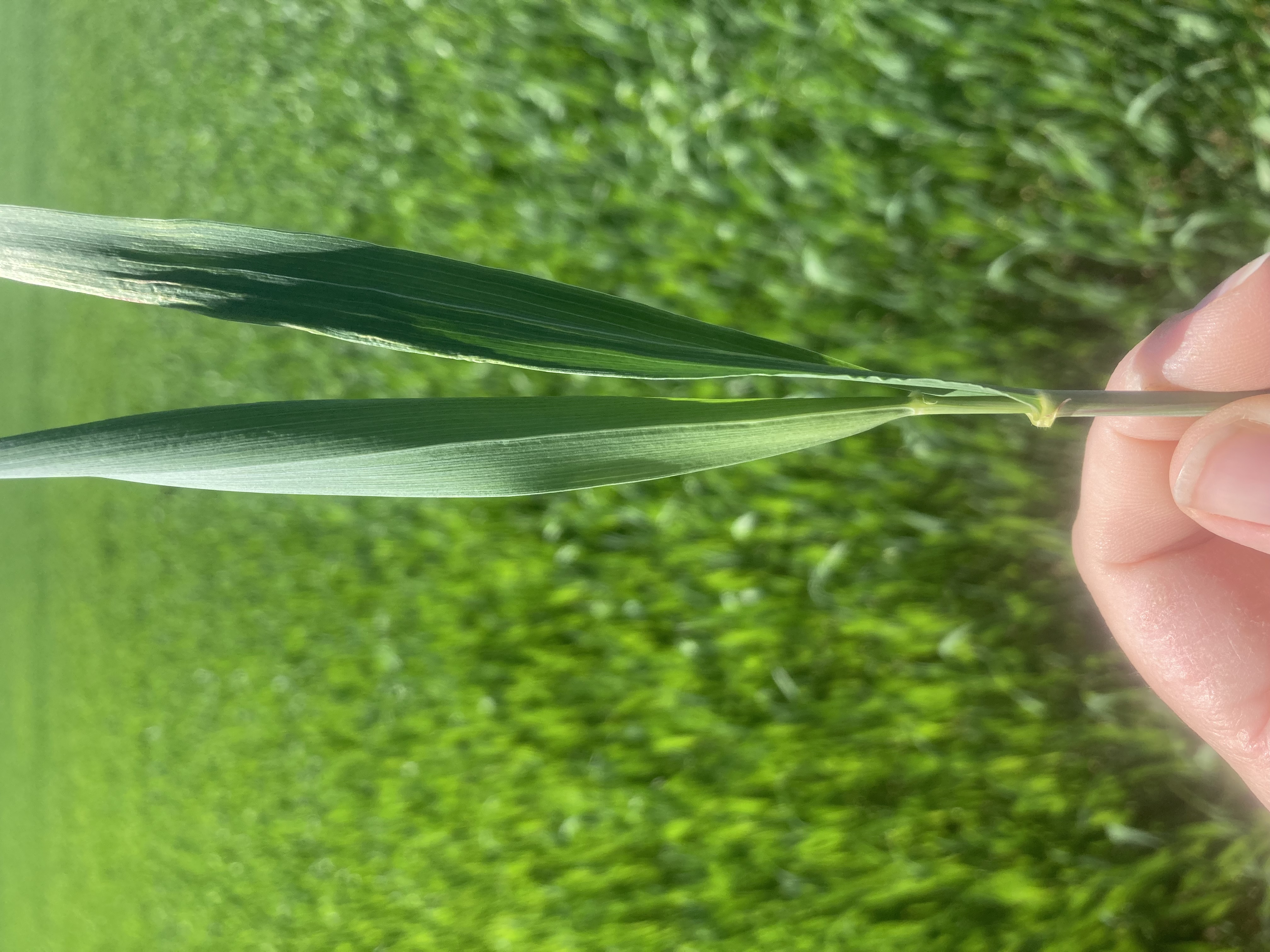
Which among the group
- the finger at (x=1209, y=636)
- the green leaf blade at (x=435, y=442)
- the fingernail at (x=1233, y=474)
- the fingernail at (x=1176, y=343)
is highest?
the fingernail at (x=1176, y=343)

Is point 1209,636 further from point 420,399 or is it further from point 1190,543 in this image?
point 420,399

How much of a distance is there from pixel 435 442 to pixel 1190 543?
122 centimetres

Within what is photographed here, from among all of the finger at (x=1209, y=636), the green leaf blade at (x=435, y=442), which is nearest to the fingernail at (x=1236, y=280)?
the finger at (x=1209, y=636)

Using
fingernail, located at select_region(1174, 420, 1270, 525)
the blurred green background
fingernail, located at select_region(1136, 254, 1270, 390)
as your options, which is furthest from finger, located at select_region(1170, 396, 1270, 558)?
the blurred green background

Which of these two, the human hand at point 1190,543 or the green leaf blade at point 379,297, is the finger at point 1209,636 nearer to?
the human hand at point 1190,543

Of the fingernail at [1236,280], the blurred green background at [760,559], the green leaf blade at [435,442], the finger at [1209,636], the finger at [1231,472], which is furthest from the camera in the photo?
the blurred green background at [760,559]

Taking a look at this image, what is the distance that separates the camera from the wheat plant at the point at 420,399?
671 mm

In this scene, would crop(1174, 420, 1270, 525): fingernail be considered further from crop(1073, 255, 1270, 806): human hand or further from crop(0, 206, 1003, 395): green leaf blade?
crop(0, 206, 1003, 395): green leaf blade

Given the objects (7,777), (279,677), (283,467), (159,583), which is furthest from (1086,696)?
(7,777)

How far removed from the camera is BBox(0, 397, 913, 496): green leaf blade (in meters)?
0.67

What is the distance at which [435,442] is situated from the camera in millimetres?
684

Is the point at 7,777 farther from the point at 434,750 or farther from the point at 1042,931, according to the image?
the point at 1042,931

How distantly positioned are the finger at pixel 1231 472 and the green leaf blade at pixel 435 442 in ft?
1.69

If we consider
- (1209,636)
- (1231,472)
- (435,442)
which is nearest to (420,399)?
(435,442)
